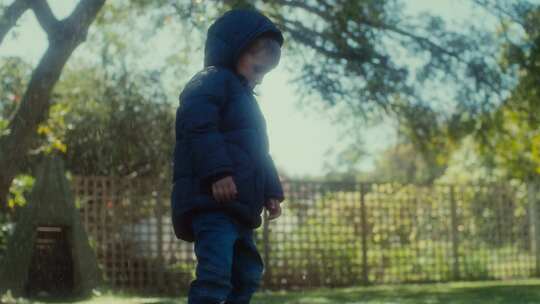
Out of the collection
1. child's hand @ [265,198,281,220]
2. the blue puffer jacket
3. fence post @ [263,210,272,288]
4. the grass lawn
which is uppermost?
the blue puffer jacket

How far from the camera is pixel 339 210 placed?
428 inches

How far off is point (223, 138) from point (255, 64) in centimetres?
41

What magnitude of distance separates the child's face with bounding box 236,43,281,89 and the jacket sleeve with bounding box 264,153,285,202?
1.10ft

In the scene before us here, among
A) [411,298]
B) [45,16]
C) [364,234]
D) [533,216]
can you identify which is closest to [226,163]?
[45,16]

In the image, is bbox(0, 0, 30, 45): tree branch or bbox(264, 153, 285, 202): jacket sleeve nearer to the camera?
bbox(264, 153, 285, 202): jacket sleeve

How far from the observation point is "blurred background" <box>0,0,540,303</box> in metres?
8.12

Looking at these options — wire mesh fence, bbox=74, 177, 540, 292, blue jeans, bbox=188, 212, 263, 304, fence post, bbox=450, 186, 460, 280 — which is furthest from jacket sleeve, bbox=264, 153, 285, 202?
fence post, bbox=450, 186, 460, 280

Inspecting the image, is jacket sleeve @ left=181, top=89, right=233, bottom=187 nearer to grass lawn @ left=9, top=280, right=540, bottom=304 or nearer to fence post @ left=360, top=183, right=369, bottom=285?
grass lawn @ left=9, top=280, right=540, bottom=304

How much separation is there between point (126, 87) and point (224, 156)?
9.07 metres

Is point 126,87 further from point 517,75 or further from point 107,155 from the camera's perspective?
point 517,75

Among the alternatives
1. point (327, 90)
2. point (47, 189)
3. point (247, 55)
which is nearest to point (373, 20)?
point (327, 90)

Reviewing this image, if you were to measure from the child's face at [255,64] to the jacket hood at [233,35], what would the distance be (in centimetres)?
4

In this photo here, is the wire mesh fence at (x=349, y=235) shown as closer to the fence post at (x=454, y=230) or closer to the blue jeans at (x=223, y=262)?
the fence post at (x=454, y=230)

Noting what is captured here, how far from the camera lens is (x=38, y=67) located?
6633 millimetres
